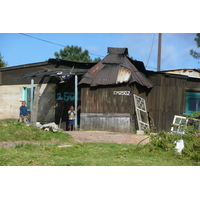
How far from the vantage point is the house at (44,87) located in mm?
15891

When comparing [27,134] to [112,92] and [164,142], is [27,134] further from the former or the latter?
[112,92]

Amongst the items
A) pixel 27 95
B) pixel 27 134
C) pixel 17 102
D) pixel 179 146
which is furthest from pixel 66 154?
pixel 27 95

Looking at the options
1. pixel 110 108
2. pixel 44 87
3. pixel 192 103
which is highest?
pixel 44 87

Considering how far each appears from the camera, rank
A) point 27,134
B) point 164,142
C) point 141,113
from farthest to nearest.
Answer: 1. point 141,113
2. point 27,134
3. point 164,142

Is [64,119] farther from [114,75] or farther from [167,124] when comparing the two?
[167,124]

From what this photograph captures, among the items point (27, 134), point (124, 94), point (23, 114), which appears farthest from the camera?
point (23, 114)

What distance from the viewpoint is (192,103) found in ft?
48.3

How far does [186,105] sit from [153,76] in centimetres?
225

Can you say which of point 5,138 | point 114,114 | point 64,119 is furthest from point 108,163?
point 64,119

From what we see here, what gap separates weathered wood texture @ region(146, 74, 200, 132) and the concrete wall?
17.7ft

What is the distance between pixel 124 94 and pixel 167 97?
7.94 feet

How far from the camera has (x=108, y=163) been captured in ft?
20.5

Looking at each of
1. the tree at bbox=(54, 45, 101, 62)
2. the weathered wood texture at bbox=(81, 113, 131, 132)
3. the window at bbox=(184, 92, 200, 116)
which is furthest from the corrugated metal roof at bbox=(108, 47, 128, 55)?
the window at bbox=(184, 92, 200, 116)

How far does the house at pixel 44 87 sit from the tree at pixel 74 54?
286 mm
